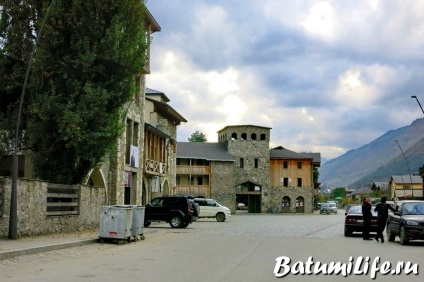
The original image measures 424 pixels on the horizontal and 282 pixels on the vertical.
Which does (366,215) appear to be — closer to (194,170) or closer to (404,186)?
(194,170)

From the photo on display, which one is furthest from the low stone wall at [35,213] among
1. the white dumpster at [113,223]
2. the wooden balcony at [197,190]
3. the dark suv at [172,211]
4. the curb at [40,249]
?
the wooden balcony at [197,190]

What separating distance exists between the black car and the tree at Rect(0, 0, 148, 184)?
12.2m

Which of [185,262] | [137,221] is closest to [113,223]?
[137,221]

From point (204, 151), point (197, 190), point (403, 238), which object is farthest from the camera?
point (204, 151)

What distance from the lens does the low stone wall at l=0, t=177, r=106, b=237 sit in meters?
18.8

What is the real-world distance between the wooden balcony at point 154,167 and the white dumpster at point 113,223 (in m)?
24.1

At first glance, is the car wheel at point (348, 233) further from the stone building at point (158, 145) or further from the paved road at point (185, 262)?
the stone building at point (158, 145)

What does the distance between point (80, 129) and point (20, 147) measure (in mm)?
4710

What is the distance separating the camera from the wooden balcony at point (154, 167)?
148ft

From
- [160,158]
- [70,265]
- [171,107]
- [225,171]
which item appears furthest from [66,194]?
[225,171]

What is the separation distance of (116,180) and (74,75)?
476 inches

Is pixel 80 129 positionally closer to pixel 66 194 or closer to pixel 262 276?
pixel 66 194

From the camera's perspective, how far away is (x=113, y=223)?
20359 millimetres

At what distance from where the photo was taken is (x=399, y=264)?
1372cm
